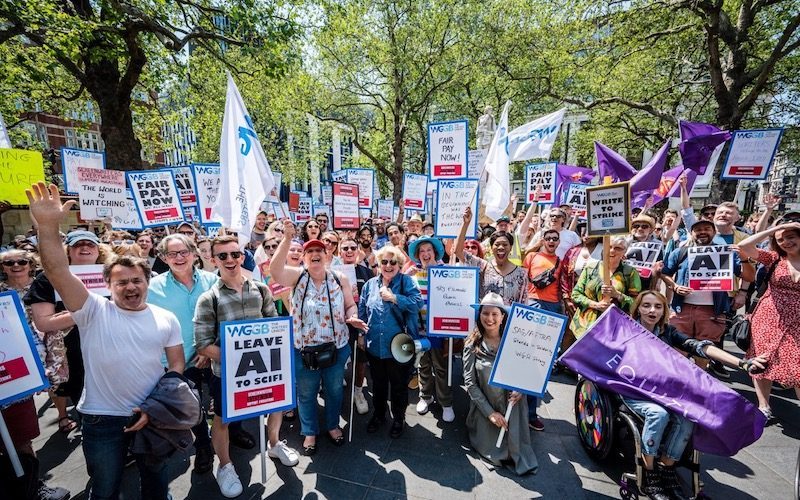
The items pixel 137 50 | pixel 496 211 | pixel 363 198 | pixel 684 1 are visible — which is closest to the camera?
pixel 496 211

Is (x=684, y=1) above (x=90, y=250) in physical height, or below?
above

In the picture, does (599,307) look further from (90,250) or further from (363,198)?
(363,198)

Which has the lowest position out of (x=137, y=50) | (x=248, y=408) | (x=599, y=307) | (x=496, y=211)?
(x=248, y=408)

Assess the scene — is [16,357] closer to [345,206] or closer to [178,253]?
[178,253]

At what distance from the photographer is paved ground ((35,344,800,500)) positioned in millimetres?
3027

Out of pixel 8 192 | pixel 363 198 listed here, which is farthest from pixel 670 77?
pixel 8 192

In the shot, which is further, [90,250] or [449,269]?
[449,269]

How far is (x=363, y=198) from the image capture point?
11438mm

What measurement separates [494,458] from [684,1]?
13.3 m

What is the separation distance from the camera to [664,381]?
279 centimetres

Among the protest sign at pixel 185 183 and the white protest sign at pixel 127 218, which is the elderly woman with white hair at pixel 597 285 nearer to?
the white protest sign at pixel 127 218

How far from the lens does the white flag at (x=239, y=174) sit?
11.6 feet

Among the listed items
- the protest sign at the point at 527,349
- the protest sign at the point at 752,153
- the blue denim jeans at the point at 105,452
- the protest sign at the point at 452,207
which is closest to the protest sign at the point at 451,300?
the protest sign at the point at 527,349

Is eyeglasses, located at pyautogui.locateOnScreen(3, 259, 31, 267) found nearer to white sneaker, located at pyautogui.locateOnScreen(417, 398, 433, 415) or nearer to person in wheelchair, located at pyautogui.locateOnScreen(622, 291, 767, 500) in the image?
white sneaker, located at pyautogui.locateOnScreen(417, 398, 433, 415)
